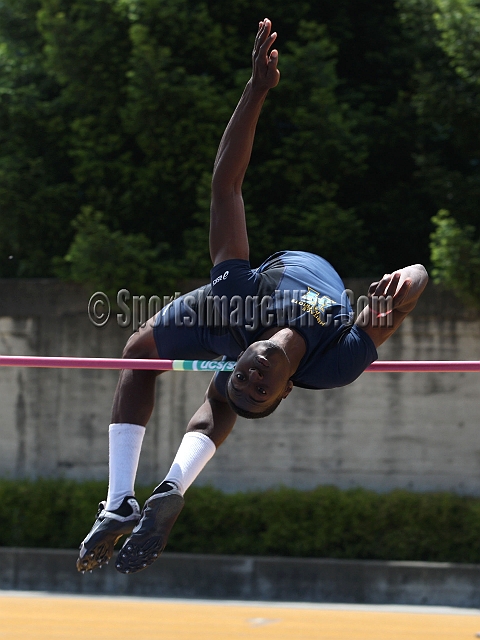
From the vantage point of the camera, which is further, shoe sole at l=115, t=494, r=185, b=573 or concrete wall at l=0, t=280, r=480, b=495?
concrete wall at l=0, t=280, r=480, b=495

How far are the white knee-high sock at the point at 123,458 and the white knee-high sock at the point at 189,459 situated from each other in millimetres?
195

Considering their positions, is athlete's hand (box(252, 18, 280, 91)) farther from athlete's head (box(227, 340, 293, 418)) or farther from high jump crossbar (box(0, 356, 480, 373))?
high jump crossbar (box(0, 356, 480, 373))

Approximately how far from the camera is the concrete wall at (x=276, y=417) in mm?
7945

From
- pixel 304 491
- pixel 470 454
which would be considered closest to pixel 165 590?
pixel 304 491

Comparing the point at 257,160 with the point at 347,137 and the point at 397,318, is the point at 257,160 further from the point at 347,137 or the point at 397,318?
the point at 397,318

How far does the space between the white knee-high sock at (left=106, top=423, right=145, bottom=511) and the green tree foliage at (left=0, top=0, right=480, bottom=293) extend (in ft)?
13.7

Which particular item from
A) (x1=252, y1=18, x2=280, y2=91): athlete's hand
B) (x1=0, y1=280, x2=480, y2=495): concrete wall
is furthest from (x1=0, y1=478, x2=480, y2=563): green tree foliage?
(x1=252, y1=18, x2=280, y2=91): athlete's hand

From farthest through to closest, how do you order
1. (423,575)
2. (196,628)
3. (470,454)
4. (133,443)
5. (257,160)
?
(257,160) → (470,454) → (423,575) → (196,628) → (133,443)

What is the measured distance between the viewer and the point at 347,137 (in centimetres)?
871

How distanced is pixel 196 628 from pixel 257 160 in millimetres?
5081

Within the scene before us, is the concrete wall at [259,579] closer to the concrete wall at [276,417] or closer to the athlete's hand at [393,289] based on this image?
the concrete wall at [276,417]

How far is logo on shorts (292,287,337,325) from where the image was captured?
4.03 metres

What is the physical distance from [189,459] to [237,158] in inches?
56.8

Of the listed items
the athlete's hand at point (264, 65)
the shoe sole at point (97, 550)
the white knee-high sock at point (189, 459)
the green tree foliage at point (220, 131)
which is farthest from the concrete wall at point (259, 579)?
the athlete's hand at point (264, 65)
